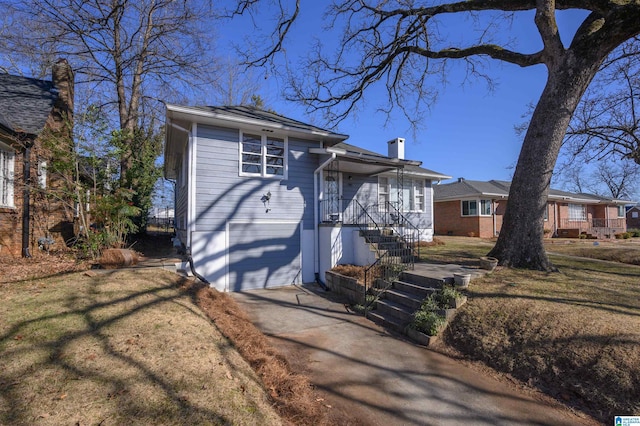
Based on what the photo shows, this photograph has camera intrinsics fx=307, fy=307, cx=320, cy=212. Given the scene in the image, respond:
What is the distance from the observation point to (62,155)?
7734 mm

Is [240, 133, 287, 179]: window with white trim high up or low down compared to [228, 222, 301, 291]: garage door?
up

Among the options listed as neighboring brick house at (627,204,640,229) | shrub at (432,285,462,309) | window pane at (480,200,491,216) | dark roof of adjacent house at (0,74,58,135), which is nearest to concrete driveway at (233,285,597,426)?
shrub at (432,285,462,309)

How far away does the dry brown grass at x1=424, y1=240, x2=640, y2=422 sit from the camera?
3.59 metres

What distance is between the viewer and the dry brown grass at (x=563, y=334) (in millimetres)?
3586

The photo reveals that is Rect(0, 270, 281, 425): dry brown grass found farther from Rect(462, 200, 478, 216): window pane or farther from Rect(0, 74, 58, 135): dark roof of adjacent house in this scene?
Rect(462, 200, 478, 216): window pane

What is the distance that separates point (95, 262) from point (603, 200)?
38.1 m

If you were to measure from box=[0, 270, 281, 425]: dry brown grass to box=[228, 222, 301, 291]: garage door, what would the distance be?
353 cm

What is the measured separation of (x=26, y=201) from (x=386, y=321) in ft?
32.6

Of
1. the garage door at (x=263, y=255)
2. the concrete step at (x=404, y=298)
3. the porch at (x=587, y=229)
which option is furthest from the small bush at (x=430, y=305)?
the porch at (x=587, y=229)

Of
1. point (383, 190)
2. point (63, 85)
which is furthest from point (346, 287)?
point (63, 85)

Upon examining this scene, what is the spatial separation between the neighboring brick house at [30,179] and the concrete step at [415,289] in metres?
8.69

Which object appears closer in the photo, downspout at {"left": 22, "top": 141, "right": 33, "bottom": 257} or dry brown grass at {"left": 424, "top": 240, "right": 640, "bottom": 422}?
dry brown grass at {"left": 424, "top": 240, "right": 640, "bottom": 422}

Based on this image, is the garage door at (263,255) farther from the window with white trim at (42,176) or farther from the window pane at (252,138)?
the window with white trim at (42,176)

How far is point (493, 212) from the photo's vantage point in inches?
828
